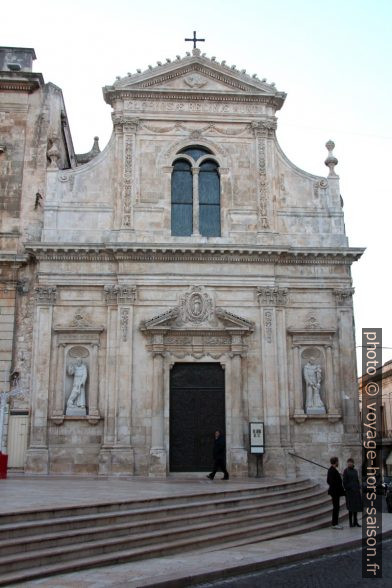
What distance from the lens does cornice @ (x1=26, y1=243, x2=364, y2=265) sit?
2133cm

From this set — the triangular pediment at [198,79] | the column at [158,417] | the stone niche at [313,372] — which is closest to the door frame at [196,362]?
the column at [158,417]

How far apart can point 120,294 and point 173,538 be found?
1128 cm

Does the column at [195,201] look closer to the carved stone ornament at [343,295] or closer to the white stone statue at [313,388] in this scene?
the carved stone ornament at [343,295]

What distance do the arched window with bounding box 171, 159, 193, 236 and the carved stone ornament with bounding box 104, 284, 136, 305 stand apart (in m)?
2.66

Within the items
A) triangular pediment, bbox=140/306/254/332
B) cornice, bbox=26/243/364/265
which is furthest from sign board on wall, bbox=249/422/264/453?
cornice, bbox=26/243/364/265

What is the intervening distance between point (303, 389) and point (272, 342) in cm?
187

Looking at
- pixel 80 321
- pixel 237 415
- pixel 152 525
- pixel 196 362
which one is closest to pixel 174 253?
pixel 196 362

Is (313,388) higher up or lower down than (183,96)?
lower down

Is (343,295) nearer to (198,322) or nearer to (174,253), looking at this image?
(198,322)

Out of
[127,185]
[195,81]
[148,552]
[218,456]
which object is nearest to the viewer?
[148,552]

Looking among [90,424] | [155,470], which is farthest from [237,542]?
[90,424]

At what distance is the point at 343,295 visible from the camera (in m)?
22.0

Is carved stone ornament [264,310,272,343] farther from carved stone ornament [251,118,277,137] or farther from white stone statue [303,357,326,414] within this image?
carved stone ornament [251,118,277,137]

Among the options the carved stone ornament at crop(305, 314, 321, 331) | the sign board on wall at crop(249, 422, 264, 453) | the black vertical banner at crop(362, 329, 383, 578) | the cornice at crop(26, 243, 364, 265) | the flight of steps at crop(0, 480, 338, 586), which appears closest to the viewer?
the flight of steps at crop(0, 480, 338, 586)
